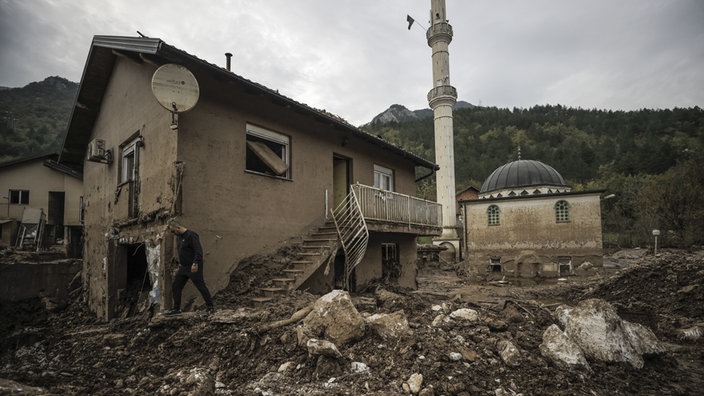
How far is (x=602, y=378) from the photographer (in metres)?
4.54

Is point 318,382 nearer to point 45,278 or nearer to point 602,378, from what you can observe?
point 602,378

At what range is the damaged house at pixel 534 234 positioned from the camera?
21.7 m

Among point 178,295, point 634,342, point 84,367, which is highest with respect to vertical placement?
point 178,295

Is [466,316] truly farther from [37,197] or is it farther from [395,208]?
[37,197]

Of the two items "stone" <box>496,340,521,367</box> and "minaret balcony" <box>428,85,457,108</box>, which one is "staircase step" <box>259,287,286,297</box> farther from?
"minaret balcony" <box>428,85,457,108</box>

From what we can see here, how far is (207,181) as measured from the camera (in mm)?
7430

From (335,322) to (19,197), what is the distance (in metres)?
25.2

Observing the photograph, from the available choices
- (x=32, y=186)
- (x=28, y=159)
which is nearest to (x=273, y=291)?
(x=28, y=159)

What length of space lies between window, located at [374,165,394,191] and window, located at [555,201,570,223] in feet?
46.1

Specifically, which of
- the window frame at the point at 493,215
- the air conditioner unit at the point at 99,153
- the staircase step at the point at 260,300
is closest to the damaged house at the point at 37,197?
the air conditioner unit at the point at 99,153

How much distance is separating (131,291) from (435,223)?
9.68 metres

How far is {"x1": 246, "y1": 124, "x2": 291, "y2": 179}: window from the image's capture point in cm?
854

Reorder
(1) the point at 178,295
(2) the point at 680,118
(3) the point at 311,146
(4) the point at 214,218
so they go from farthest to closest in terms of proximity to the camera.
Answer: (2) the point at 680,118 < (3) the point at 311,146 < (4) the point at 214,218 < (1) the point at 178,295

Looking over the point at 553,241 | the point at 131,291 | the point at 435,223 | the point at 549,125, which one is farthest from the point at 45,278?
the point at 549,125
